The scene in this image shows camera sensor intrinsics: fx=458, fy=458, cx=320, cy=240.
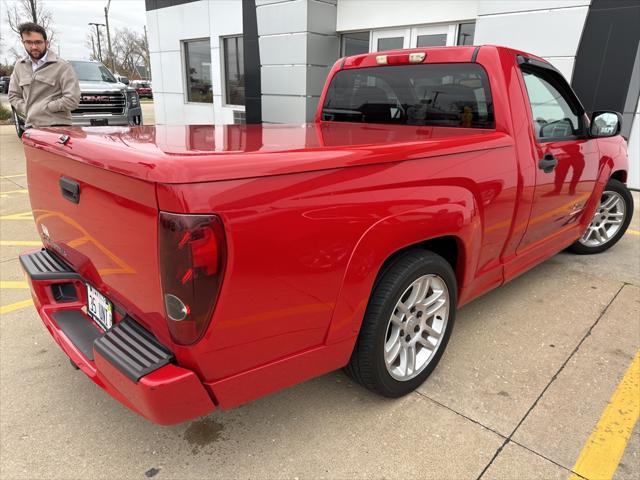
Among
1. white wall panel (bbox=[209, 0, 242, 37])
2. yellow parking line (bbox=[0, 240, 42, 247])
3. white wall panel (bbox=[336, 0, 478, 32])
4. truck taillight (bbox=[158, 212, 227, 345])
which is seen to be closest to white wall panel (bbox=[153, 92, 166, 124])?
white wall panel (bbox=[209, 0, 242, 37])

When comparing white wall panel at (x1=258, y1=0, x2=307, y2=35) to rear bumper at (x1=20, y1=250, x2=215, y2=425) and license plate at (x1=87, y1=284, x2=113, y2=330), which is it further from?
rear bumper at (x1=20, y1=250, x2=215, y2=425)

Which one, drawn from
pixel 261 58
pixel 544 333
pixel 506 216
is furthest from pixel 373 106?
pixel 261 58

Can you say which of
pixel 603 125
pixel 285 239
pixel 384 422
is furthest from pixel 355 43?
pixel 285 239

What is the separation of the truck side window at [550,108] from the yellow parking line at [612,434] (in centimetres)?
158

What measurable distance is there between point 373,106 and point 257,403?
2.25 meters

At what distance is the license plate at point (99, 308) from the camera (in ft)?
6.72

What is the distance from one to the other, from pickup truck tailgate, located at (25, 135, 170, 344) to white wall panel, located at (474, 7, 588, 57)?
7106 millimetres

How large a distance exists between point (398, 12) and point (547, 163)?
6.90m

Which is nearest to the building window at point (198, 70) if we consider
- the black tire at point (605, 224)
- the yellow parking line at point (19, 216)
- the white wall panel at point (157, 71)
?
the white wall panel at point (157, 71)

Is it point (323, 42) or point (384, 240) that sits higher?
point (323, 42)

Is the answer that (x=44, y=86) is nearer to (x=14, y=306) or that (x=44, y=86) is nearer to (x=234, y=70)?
(x=14, y=306)

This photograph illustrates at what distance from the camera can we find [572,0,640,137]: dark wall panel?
253 inches

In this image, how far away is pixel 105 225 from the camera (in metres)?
1.80

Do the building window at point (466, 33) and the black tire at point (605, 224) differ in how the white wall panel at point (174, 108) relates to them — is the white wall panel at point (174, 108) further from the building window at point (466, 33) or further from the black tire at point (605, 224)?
the black tire at point (605, 224)
